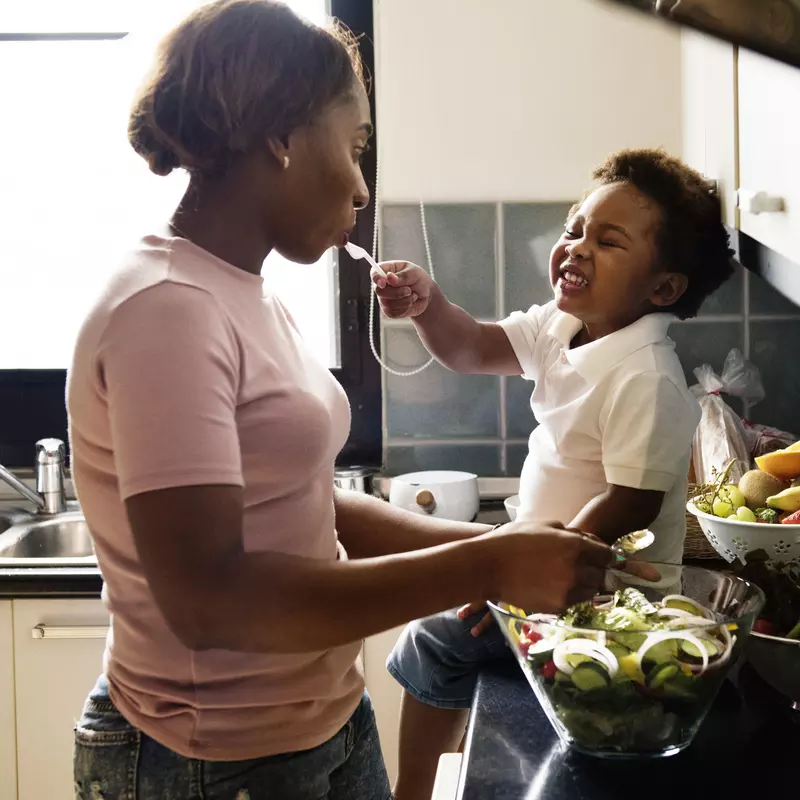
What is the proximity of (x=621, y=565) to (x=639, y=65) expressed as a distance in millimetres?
1338

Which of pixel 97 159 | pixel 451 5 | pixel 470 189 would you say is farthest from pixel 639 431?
pixel 97 159

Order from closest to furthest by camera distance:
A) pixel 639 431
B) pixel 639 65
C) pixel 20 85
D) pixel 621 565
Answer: pixel 621 565
pixel 639 431
pixel 639 65
pixel 20 85

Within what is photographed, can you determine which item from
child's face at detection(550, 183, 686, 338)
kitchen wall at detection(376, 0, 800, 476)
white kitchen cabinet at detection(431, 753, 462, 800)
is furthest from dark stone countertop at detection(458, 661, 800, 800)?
kitchen wall at detection(376, 0, 800, 476)

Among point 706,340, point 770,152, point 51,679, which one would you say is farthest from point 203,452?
point 706,340

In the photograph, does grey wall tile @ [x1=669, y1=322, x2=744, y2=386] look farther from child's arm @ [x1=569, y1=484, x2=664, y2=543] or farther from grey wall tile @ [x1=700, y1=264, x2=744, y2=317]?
child's arm @ [x1=569, y1=484, x2=664, y2=543]

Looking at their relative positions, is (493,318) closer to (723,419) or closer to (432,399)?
(432,399)

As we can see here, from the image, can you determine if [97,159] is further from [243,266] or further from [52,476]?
[243,266]

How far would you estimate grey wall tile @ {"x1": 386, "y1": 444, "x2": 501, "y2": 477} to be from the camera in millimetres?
2295

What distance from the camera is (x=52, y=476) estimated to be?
88.2 inches

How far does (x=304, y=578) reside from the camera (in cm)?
85

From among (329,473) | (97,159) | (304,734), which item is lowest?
(304,734)

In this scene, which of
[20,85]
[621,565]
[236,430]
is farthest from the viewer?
[20,85]

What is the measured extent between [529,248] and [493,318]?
6.4 inches

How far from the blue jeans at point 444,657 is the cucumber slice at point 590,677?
382 mm
